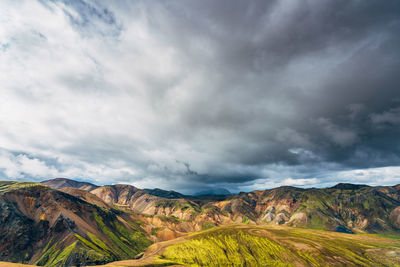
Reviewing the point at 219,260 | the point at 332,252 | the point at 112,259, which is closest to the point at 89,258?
the point at 112,259

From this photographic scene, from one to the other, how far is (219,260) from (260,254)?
1725 inches

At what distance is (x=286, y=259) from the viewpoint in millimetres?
181625

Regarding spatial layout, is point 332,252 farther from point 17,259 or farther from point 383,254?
point 17,259

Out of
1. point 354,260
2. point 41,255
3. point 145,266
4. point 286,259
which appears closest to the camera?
point 145,266

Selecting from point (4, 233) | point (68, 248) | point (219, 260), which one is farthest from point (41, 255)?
point (219, 260)

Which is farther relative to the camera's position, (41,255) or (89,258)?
(41,255)

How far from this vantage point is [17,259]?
609 ft

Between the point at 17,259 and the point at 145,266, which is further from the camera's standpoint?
the point at 17,259

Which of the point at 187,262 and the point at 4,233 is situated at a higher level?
the point at 4,233

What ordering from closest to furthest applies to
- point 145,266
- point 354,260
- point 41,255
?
point 145,266 → point 354,260 → point 41,255

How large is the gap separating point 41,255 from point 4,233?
1732 inches

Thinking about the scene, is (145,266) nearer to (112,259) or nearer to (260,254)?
(112,259)

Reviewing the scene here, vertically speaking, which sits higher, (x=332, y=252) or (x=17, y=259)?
(x=332, y=252)

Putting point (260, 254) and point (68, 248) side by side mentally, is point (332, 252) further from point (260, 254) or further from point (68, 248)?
point (68, 248)
